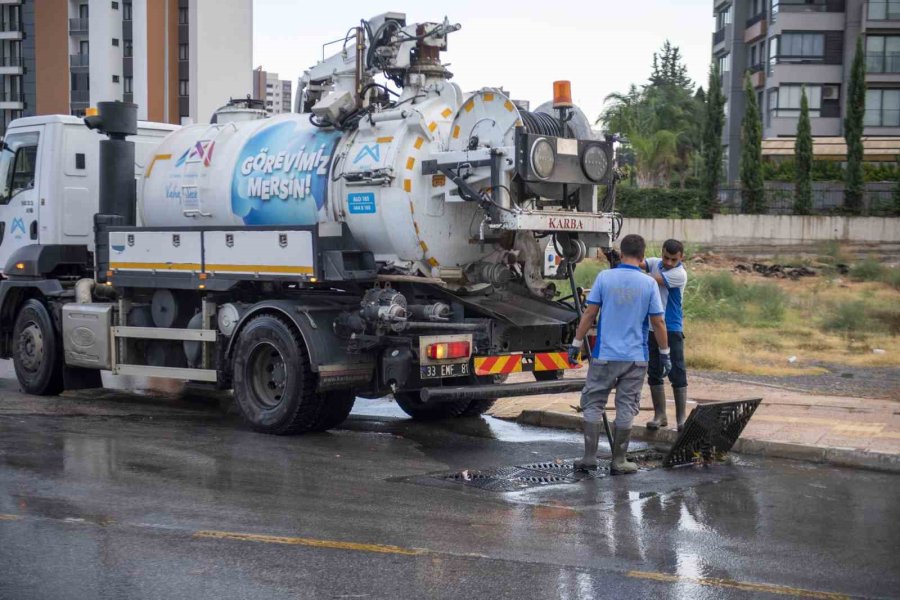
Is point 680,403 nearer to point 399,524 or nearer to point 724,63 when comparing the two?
point 399,524

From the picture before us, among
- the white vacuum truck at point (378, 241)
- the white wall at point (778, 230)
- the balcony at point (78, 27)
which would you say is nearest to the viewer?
the white vacuum truck at point (378, 241)

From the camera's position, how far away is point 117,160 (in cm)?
1308

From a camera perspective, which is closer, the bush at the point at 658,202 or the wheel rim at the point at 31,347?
the wheel rim at the point at 31,347

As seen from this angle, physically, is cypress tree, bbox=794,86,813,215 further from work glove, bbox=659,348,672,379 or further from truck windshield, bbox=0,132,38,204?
work glove, bbox=659,348,672,379

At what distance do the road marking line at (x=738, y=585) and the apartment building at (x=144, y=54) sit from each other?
206 feet

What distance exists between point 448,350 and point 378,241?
1318mm

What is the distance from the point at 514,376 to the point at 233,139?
4.49 m

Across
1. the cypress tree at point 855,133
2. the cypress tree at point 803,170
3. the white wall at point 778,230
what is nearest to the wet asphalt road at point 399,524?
the white wall at point 778,230

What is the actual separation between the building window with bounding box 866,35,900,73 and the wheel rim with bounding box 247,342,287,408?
169 ft

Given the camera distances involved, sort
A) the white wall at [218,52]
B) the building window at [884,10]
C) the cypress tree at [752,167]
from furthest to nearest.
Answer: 1. the white wall at [218,52]
2. the building window at [884,10]
3. the cypress tree at [752,167]

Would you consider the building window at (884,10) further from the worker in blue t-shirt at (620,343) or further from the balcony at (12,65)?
the worker in blue t-shirt at (620,343)

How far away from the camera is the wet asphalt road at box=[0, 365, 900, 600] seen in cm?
589

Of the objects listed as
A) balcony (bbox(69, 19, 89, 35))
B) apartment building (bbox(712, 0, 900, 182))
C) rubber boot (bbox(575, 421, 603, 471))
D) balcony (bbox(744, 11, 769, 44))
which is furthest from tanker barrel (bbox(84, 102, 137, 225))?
balcony (bbox(69, 19, 89, 35))

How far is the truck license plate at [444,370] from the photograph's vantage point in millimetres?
9875
